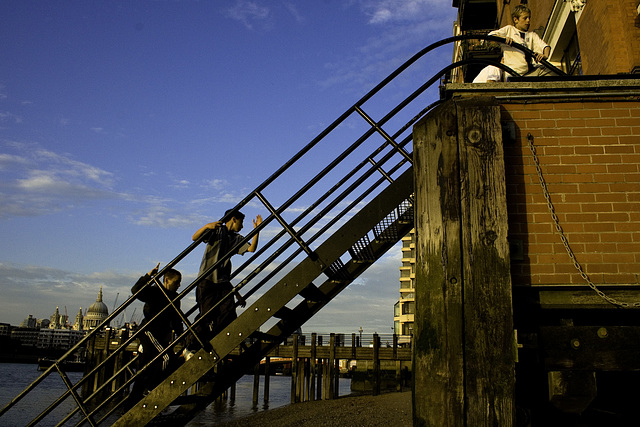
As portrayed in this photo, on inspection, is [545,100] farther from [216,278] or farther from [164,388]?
[164,388]

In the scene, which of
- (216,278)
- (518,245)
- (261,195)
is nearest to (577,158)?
(518,245)

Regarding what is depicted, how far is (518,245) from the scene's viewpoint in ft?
11.8

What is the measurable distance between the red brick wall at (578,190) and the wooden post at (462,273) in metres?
0.34

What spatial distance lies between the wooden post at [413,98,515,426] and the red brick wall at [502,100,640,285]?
13.3 inches

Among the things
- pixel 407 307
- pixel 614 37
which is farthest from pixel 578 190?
pixel 407 307

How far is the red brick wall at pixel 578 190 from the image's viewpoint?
3.59 metres

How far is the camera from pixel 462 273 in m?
3.35

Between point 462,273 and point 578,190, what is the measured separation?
1.22m

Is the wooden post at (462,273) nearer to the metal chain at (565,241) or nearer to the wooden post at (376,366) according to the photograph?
the metal chain at (565,241)

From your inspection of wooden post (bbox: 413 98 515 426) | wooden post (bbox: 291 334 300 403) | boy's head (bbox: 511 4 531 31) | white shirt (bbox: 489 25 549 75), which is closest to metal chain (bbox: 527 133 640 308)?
wooden post (bbox: 413 98 515 426)

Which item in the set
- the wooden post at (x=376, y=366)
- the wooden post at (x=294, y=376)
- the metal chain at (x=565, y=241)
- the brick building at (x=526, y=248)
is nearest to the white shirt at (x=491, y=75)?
the brick building at (x=526, y=248)

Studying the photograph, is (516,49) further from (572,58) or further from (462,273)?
(572,58)

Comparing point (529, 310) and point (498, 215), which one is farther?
point (529, 310)

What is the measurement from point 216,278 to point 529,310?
10.5ft
